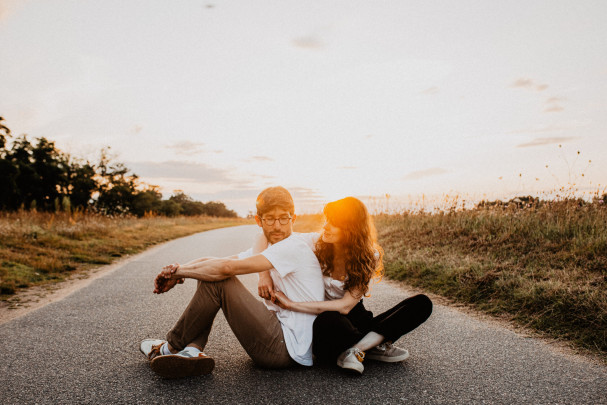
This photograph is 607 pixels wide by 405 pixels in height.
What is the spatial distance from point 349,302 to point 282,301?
55 centimetres

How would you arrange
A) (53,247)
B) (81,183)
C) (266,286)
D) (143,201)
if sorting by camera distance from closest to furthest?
1. (266,286)
2. (53,247)
3. (81,183)
4. (143,201)

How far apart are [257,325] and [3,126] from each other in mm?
33833

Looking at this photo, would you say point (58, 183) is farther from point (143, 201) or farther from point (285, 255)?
point (285, 255)

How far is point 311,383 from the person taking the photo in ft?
9.57

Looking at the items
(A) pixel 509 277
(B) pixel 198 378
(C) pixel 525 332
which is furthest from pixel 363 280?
(A) pixel 509 277

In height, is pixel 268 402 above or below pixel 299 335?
below

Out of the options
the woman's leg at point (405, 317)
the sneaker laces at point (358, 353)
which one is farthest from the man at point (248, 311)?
the woman's leg at point (405, 317)

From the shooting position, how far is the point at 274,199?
3.25m

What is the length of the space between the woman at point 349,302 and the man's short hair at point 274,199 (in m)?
0.34

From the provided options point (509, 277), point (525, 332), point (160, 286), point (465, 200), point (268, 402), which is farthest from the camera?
point (465, 200)

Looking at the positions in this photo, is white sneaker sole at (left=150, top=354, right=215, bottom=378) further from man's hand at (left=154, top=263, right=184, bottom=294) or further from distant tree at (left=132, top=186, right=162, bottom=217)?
distant tree at (left=132, top=186, right=162, bottom=217)

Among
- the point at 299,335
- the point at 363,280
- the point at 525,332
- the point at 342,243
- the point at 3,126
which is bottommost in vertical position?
the point at 525,332

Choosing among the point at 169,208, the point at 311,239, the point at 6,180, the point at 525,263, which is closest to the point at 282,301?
the point at 311,239

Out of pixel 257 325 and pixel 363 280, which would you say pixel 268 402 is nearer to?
pixel 257 325
